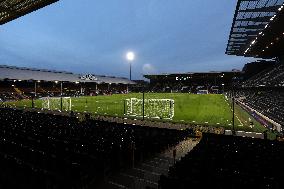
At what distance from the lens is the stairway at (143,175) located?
8227mm

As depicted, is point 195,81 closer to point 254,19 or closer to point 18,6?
point 254,19

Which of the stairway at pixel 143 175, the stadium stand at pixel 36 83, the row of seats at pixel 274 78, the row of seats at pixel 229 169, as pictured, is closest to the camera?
the row of seats at pixel 229 169

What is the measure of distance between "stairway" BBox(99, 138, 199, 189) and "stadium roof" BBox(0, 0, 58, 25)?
1073cm

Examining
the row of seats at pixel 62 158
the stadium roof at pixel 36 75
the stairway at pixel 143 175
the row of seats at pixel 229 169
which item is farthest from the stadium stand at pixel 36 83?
the row of seats at pixel 229 169

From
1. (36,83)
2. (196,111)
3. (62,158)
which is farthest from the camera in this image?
(36,83)

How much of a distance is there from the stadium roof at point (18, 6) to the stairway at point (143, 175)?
10.7 m

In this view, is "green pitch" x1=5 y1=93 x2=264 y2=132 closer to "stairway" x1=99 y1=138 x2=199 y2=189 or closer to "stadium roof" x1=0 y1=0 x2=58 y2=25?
"stairway" x1=99 y1=138 x2=199 y2=189

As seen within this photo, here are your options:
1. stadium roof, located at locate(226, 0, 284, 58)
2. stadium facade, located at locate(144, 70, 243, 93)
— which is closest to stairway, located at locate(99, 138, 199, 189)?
stadium roof, located at locate(226, 0, 284, 58)

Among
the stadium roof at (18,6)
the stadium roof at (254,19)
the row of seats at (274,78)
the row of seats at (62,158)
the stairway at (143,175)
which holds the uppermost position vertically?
the stadium roof at (254,19)

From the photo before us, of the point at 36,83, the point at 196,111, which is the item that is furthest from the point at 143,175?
the point at 36,83

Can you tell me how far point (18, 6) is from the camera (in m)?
15.7

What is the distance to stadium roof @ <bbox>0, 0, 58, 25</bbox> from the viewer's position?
48.5ft

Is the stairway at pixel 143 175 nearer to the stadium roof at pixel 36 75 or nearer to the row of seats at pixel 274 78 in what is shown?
the row of seats at pixel 274 78

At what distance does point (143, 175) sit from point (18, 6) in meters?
13.3
